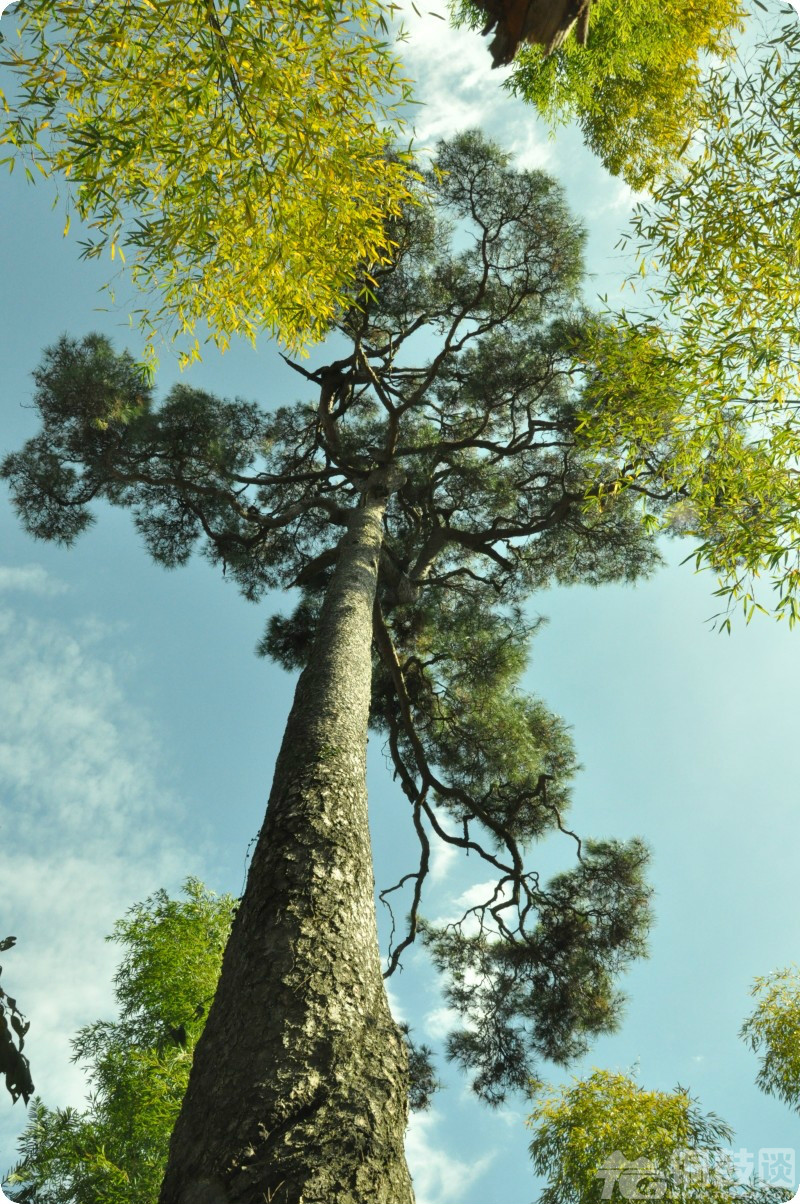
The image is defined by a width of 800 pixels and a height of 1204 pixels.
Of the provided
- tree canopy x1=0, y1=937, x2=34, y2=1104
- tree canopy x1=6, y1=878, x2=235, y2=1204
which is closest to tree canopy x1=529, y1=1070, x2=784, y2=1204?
tree canopy x1=6, y1=878, x2=235, y2=1204

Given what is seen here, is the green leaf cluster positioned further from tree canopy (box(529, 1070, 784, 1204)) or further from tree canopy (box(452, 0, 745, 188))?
tree canopy (box(452, 0, 745, 188))

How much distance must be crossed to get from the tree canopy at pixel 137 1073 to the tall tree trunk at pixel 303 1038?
4.43 metres

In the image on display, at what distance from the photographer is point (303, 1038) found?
178 centimetres

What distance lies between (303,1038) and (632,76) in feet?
20.5

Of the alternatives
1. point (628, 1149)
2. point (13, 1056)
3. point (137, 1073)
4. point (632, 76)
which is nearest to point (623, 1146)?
point (628, 1149)

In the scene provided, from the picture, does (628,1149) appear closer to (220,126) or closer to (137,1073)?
(137,1073)

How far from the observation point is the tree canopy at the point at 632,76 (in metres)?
4.79

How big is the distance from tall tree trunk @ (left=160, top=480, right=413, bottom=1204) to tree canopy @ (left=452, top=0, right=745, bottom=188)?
14.1 feet

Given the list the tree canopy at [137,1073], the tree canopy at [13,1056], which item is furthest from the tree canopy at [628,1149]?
the tree canopy at [13,1056]

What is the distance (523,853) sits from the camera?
7059mm

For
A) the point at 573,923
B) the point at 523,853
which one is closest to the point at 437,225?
the point at 523,853

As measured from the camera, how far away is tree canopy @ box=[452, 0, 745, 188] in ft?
15.7

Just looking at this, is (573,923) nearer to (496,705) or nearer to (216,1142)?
(496,705)

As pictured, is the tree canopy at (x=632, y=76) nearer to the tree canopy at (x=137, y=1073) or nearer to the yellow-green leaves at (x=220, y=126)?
the yellow-green leaves at (x=220, y=126)
